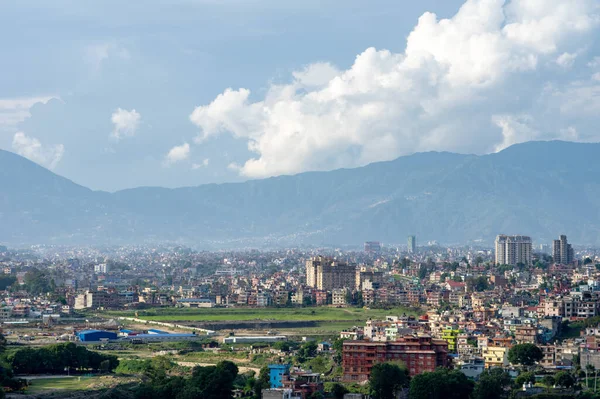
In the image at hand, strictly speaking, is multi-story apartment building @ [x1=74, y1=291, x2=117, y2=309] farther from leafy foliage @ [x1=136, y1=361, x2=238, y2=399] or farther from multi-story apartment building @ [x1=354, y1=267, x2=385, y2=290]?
leafy foliage @ [x1=136, y1=361, x2=238, y2=399]

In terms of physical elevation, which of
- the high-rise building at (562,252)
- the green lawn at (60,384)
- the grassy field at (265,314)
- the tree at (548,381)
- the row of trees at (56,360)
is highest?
the high-rise building at (562,252)

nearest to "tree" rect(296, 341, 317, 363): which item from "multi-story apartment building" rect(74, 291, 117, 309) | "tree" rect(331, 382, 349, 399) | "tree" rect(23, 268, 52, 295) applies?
"tree" rect(331, 382, 349, 399)

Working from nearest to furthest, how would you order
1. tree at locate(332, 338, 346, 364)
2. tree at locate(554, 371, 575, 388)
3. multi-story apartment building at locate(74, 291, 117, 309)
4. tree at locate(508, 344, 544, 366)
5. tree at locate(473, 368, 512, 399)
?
tree at locate(473, 368, 512, 399), tree at locate(554, 371, 575, 388), tree at locate(508, 344, 544, 366), tree at locate(332, 338, 346, 364), multi-story apartment building at locate(74, 291, 117, 309)

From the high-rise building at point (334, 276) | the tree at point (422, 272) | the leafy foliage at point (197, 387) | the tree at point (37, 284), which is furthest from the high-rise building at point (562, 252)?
the leafy foliage at point (197, 387)

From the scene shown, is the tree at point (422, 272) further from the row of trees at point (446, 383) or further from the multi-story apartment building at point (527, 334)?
the row of trees at point (446, 383)

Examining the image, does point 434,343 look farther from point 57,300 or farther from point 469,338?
point 57,300
